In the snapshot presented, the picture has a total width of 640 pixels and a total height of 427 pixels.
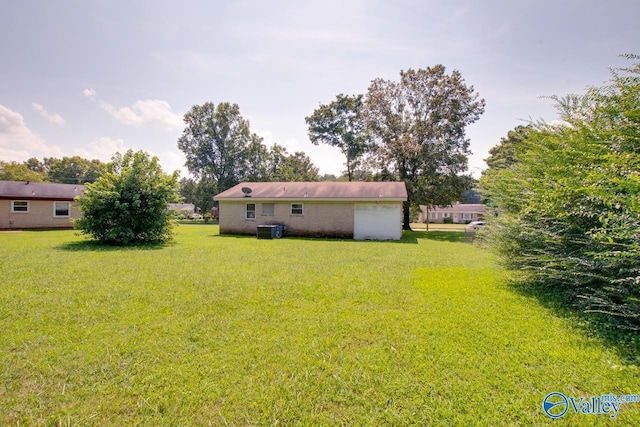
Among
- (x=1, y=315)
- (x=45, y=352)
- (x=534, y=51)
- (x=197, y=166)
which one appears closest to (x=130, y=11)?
(x=1, y=315)

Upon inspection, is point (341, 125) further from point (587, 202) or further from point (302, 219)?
point (587, 202)

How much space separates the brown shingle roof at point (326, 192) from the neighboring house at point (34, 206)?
11719 mm

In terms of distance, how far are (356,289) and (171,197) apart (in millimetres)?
10991

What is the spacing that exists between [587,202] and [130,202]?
15.1 meters

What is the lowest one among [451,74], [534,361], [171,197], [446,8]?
[534,361]

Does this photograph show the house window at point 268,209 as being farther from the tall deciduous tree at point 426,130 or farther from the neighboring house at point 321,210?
the tall deciduous tree at point 426,130

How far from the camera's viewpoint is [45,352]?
3.15 m

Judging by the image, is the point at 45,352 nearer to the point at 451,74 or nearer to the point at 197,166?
the point at 451,74

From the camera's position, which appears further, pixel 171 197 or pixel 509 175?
pixel 171 197

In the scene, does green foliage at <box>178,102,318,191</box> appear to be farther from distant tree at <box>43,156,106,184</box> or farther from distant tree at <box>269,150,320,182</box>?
distant tree at <box>43,156,106,184</box>

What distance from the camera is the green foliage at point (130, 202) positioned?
11867mm

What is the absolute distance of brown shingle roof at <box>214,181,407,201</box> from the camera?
1599 cm

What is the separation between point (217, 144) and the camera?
3919cm

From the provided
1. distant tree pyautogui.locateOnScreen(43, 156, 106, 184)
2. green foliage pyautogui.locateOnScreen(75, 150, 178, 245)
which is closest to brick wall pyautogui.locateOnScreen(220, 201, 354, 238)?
green foliage pyautogui.locateOnScreen(75, 150, 178, 245)
